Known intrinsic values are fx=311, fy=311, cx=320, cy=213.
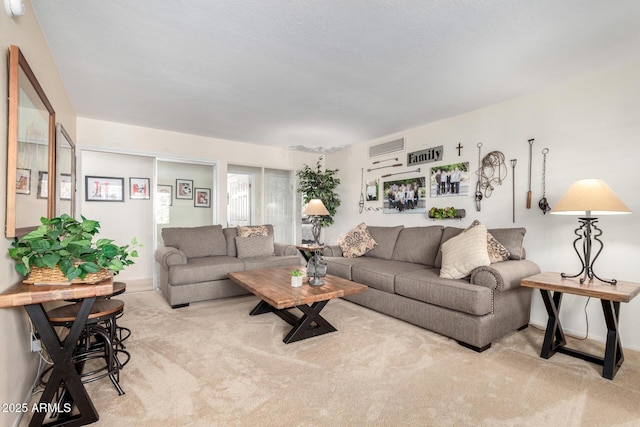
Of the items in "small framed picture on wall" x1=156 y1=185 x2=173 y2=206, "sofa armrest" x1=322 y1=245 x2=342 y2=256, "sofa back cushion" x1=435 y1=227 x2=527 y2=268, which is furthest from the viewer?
"small framed picture on wall" x1=156 y1=185 x2=173 y2=206

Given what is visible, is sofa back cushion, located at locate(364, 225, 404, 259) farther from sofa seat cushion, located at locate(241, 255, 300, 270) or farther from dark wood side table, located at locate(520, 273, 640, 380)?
dark wood side table, located at locate(520, 273, 640, 380)

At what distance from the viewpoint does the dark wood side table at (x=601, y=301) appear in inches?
79.7

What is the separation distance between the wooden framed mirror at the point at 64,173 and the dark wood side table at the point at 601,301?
3978 mm

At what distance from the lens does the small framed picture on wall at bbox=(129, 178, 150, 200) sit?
5.29 metres

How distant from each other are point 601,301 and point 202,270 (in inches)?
142

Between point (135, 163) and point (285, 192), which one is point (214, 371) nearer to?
point (285, 192)

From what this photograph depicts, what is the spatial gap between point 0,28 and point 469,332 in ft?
11.0

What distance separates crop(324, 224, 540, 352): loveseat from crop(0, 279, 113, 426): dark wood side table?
2.40 meters

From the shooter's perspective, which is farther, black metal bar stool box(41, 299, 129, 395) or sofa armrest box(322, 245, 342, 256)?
sofa armrest box(322, 245, 342, 256)

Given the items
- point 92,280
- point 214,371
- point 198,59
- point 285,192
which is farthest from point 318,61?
point 285,192

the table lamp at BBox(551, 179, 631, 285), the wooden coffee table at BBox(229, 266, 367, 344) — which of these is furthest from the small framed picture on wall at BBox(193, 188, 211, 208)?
the table lamp at BBox(551, 179, 631, 285)

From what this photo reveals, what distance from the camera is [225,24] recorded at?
203 cm

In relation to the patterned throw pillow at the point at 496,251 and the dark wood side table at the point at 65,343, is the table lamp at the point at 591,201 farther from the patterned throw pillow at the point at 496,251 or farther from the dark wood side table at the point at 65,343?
the dark wood side table at the point at 65,343

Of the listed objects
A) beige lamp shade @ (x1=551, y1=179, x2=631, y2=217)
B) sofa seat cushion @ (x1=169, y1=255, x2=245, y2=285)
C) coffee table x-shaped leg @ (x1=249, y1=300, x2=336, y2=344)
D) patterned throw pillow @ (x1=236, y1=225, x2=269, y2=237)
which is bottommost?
coffee table x-shaped leg @ (x1=249, y1=300, x2=336, y2=344)
